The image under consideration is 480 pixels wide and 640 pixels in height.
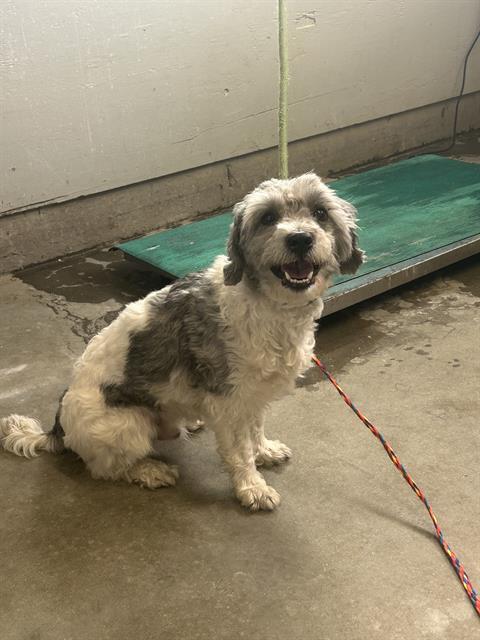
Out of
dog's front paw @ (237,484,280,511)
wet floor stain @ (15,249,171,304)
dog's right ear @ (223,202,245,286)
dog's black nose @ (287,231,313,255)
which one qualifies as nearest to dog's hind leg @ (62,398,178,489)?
dog's front paw @ (237,484,280,511)

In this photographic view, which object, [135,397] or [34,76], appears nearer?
[135,397]

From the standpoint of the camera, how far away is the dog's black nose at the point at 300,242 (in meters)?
2.44

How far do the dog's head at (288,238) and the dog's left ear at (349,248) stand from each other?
0.05ft

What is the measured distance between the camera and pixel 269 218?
2.55 m

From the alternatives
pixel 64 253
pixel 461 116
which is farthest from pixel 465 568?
pixel 461 116

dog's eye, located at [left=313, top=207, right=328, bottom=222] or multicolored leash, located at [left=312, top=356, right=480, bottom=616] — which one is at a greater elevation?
dog's eye, located at [left=313, top=207, right=328, bottom=222]

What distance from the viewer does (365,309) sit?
4340 millimetres

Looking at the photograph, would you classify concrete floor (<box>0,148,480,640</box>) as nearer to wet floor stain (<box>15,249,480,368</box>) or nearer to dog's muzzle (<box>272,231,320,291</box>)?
wet floor stain (<box>15,249,480,368</box>)

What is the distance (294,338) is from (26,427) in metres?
1.24

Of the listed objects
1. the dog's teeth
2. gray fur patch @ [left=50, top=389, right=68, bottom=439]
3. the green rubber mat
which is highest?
the dog's teeth

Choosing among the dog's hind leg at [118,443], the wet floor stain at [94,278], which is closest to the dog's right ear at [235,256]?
the dog's hind leg at [118,443]

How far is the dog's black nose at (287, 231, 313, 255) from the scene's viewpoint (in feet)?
8.00

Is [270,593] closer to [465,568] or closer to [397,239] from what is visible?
[465,568]

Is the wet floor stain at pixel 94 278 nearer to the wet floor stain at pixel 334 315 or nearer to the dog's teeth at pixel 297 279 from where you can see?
the wet floor stain at pixel 334 315
